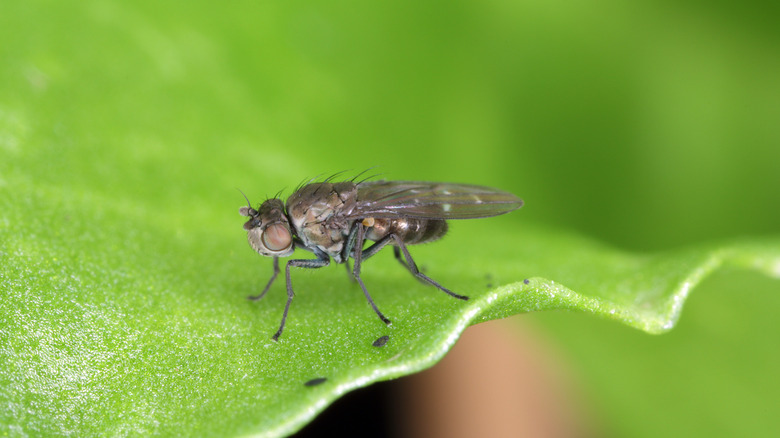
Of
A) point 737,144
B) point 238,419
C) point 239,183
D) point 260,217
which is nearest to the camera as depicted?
point 238,419

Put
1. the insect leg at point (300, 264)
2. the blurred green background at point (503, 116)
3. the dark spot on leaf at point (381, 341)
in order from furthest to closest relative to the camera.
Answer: the blurred green background at point (503, 116), the insect leg at point (300, 264), the dark spot on leaf at point (381, 341)

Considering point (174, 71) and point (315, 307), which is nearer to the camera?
point (315, 307)

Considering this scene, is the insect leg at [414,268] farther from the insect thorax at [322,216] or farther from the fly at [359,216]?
the insect thorax at [322,216]

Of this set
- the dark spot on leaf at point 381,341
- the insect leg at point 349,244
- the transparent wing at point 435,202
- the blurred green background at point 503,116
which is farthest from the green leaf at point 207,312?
the blurred green background at point 503,116

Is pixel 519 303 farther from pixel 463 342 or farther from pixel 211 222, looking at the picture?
pixel 463 342

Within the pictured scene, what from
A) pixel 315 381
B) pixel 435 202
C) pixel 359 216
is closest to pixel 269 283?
pixel 359 216

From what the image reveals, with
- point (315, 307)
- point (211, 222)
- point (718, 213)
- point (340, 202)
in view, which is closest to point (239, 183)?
point (211, 222)

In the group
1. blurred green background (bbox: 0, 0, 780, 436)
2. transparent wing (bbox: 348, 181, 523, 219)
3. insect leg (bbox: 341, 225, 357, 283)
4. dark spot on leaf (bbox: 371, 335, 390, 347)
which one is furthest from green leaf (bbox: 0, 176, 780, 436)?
blurred green background (bbox: 0, 0, 780, 436)

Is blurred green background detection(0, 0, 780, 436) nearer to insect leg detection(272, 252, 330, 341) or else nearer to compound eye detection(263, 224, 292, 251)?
compound eye detection(263, 224, 292, 251)
